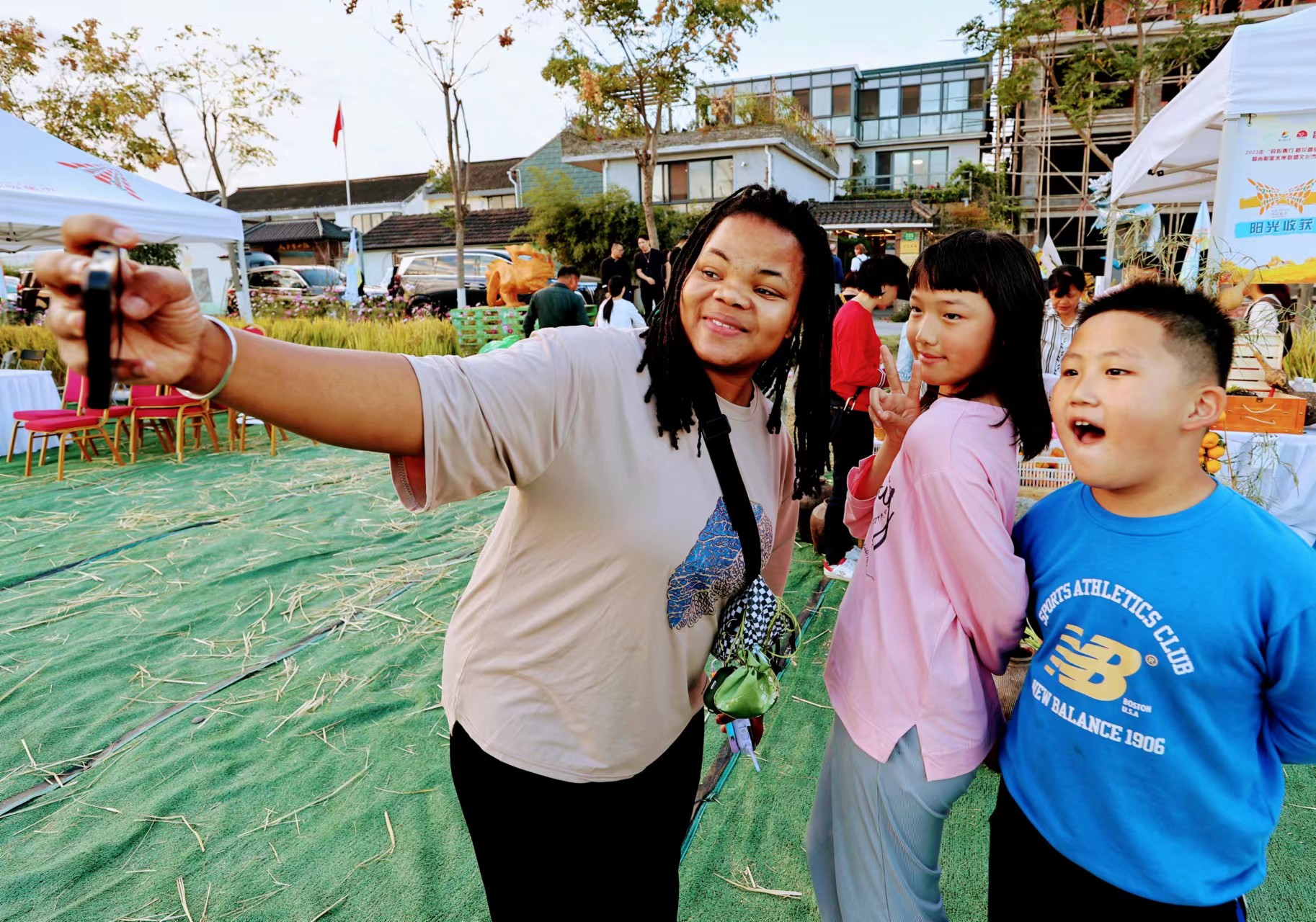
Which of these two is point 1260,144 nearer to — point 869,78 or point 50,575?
point 50,575

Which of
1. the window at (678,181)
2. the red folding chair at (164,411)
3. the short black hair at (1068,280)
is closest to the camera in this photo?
the short black hair at (1068,280)

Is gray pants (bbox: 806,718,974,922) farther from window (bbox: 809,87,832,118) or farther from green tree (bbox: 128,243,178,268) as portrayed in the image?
window (bbox: 809,87,832,118)

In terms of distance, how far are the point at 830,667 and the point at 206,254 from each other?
1315 inches

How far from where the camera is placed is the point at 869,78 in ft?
119

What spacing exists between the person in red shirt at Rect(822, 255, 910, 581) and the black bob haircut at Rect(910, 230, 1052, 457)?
10.3ft

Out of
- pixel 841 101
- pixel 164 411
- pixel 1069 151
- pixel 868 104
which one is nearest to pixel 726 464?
pixel 164 411

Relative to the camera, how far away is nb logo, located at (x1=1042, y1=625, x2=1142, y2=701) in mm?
1226

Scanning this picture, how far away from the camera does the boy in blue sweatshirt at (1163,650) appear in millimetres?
1139

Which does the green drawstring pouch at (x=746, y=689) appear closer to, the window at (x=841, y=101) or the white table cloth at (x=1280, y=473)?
the white table cloth at (x=1280, y=473)

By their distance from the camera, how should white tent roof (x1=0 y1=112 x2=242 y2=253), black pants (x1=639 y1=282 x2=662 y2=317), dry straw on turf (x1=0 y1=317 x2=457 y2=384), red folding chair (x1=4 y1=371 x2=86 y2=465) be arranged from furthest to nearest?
black pants (x1=639 y1=282 x2=662 y2=317) → dry straw on turf (x1=0 y1=317 x2=457 y2=384) → red folding chair (x1=4 y1=371 x2=86 y2=465) → white tent roof (x1=0 y1=112 x2=242 y2=253)

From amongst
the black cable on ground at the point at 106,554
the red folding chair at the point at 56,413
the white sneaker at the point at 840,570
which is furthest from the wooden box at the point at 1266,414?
the red folding chair at the point at 56,413

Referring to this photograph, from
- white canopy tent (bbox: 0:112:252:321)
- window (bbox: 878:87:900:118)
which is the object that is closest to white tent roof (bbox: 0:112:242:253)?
white canopy tent (bbox: 0:112:252:321)

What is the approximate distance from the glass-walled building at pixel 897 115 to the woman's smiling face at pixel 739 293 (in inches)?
1403

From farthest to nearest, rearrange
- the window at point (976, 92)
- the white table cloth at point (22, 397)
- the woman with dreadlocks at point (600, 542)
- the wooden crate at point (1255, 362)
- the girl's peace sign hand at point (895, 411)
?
the window at point (976, 92) < the white table cloth at point (22, 397) < the wooden crate at point (1255, 362) < the girl's peace sign hand at point (895, 411) < the woman with dreadlocks at point (600, 542)
